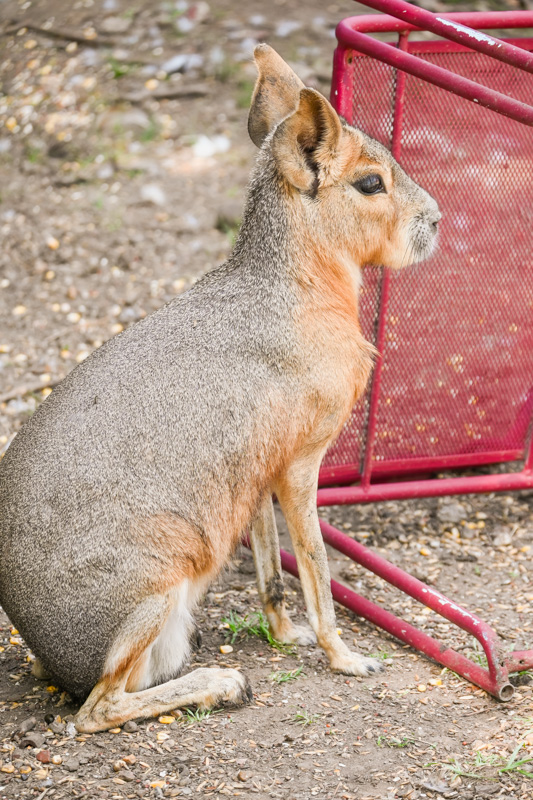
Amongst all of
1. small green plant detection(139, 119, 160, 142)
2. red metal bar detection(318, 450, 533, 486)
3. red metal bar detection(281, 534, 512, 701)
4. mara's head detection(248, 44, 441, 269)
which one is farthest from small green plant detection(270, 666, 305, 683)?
small green plant detection(139, 119, 160, 142)

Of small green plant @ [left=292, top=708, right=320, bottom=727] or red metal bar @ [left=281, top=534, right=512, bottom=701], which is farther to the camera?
red metal bar @ [left=281, top=534, right=512, bottom=701]

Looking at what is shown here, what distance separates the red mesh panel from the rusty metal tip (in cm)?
139

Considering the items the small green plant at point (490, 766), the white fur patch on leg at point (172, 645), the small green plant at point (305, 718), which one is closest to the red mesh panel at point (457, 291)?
the white fur patch on leg at point (172, 645)

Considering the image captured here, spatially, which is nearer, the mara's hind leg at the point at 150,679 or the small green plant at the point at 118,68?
the mara's hind leg at the point at 150,679

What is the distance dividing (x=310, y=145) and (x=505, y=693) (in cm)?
200

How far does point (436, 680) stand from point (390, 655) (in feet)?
0.84

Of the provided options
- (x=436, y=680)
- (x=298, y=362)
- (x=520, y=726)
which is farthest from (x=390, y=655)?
(x=298, y=362)

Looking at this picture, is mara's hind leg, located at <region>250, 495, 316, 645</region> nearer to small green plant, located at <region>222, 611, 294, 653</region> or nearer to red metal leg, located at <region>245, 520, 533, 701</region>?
small green plant, located at <region>222, 611, 294, 653</region>

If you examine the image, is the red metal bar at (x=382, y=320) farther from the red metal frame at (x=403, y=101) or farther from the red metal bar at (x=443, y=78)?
the red metal bar at (x=443, y=78)

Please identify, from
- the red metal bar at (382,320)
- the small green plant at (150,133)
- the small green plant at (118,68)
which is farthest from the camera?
the small green plant at (118,68)

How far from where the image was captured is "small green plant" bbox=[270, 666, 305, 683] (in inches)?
143

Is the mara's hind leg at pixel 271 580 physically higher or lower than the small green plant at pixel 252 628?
higher

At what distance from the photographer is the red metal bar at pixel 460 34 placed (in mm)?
3010

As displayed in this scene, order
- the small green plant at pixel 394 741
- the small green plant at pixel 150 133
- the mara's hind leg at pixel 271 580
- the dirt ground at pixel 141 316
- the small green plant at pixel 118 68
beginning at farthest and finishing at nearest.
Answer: the small green plant at pixel 118 68 → the small green plant at pixel 150 133 → the mara's hind leg at pixel 271 580 → the small green plant at pixel 394 741 → the dirt ground at pixel 141 316
